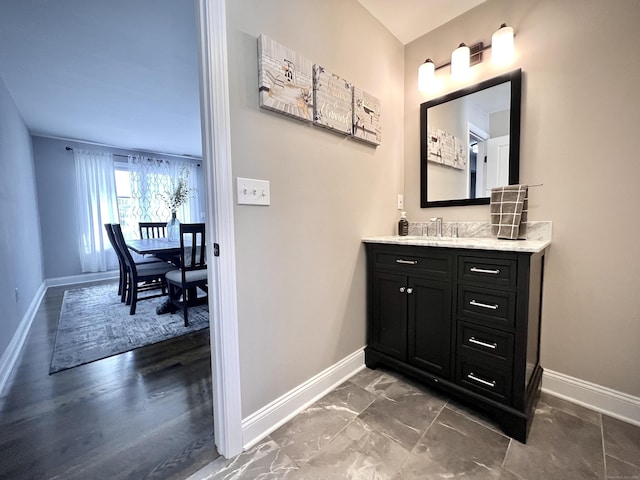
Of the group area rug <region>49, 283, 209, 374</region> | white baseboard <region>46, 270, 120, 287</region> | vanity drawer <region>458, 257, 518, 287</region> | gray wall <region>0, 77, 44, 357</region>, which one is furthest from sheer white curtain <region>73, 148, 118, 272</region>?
vanity drawer <region>458, 257, 518, 287</region>

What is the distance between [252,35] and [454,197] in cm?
163

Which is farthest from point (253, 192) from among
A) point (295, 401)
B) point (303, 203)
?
point (295, 401)

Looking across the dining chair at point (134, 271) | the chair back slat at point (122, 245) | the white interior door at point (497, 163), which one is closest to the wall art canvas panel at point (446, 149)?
the white interior door at point (497, 163)

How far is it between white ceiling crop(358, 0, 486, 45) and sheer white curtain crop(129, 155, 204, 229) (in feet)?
16.3

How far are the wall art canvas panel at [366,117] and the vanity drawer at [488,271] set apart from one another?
3.27 ft

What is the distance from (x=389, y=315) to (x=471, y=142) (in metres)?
1.34

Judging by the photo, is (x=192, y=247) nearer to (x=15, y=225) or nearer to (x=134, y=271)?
(x=134, y=271)

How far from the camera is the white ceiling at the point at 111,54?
1.71m

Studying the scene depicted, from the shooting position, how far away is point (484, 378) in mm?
1366

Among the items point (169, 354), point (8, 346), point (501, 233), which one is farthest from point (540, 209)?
point (8, 346)

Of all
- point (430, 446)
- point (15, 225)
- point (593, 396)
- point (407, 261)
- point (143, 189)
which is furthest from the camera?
point (143, 189)

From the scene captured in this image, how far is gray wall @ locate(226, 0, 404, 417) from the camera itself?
3.95ft

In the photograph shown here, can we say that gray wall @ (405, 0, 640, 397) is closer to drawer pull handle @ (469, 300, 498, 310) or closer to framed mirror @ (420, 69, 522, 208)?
framed mirror @ (420, 69, 522, 208)

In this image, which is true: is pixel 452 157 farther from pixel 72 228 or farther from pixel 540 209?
pixel 72 228
